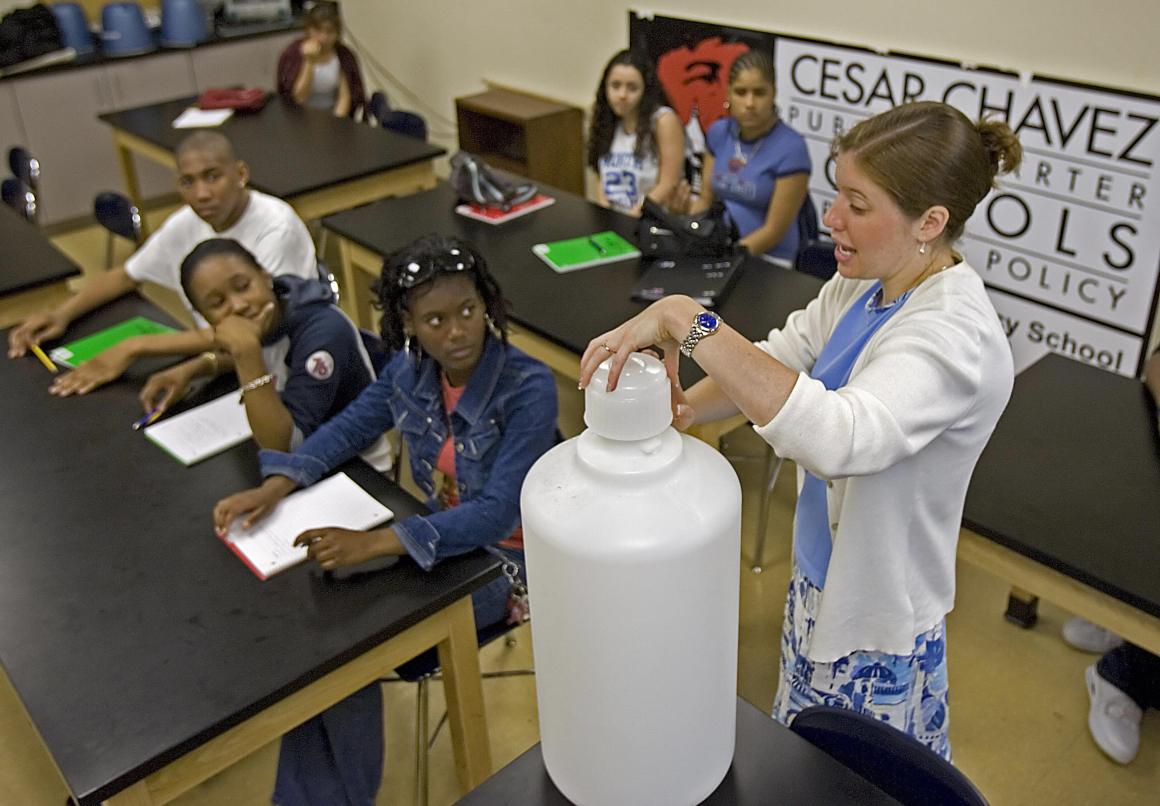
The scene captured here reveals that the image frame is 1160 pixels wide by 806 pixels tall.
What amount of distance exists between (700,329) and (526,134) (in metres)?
3.97

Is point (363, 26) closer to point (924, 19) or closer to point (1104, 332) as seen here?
point (924, 19)

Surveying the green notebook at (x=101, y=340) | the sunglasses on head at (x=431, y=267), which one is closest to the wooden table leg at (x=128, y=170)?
the green notebook at (x=101, y=340)

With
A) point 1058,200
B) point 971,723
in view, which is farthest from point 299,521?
point 1058,200

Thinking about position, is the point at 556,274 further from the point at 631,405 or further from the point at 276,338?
the point at 631,405

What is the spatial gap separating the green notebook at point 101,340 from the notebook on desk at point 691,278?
3.97 feet

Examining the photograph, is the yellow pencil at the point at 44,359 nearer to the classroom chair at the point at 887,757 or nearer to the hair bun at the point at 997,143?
the classroom chair at the point at 887,757

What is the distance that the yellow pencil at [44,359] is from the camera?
2.42 metres

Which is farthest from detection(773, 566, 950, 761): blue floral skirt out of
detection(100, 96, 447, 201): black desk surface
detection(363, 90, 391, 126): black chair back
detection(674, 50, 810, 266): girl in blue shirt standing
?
detection(363, 90, 391, 126): black chair back

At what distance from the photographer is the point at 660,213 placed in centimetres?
285

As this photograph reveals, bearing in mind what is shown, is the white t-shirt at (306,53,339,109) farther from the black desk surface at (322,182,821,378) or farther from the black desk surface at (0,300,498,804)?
the black desk surface at (0,300,498,804)

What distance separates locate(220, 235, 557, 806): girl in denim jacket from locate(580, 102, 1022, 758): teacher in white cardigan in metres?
0.53

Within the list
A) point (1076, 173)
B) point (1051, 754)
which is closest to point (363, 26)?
point (1076, 173)

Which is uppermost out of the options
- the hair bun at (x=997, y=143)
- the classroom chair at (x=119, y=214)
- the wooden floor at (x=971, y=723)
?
the hair bun at (x=997, y=143)

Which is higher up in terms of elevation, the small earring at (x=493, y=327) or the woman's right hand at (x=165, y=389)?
the small earring at (x=493, y=327)
